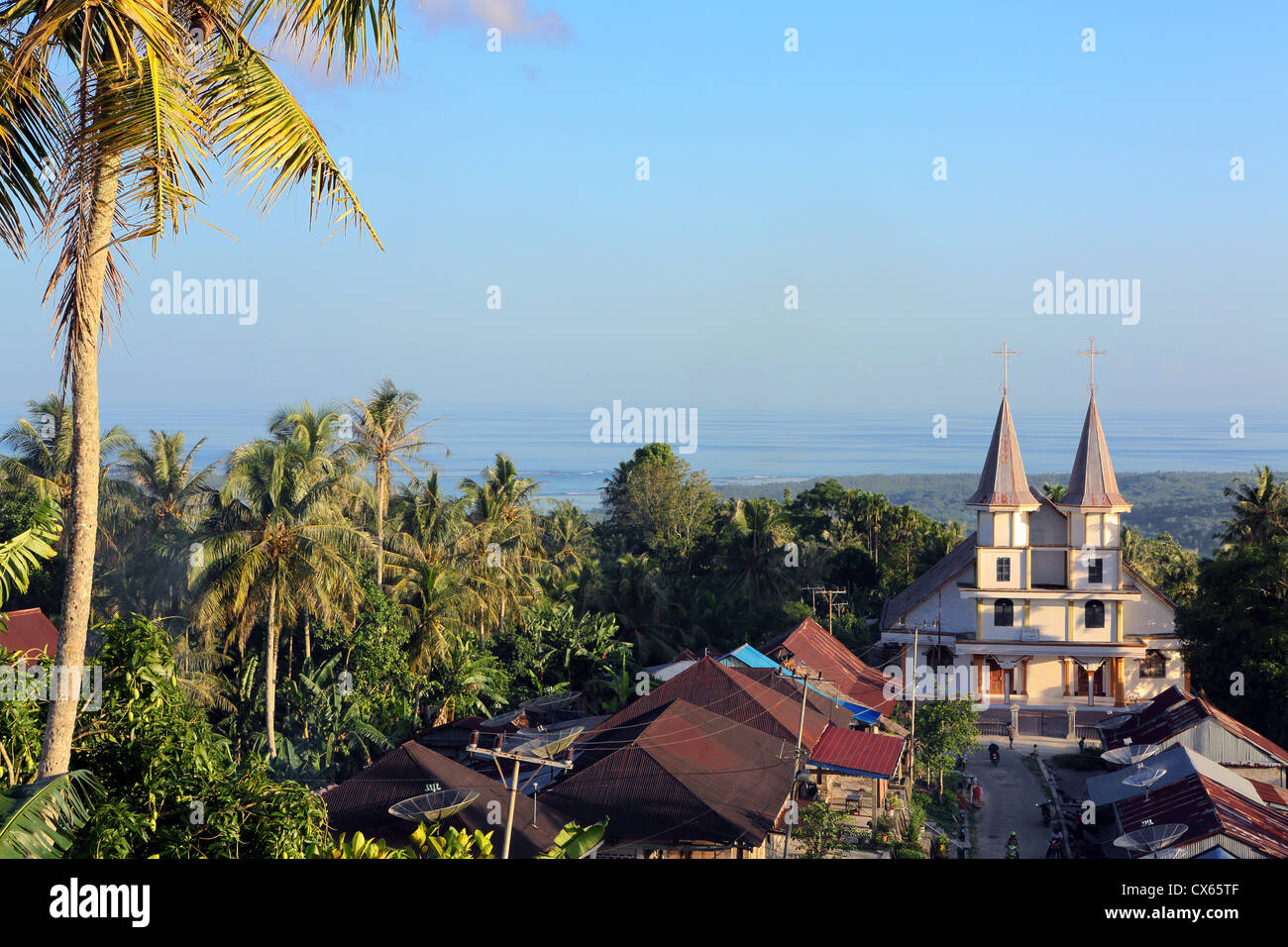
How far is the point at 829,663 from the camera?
31.5 m

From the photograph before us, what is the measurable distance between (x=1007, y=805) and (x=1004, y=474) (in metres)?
16.7

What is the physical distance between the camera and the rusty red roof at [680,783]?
17.0m

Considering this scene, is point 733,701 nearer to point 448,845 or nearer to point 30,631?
point 448,845

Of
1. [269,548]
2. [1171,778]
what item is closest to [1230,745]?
[1171,778]

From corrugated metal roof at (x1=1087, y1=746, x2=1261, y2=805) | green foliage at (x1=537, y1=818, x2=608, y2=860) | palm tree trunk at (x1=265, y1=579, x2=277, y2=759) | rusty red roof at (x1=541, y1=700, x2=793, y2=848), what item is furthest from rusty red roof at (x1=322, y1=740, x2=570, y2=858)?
corrugated metal roof at (x1=1087, y1=746, x2=1261, y2=805)

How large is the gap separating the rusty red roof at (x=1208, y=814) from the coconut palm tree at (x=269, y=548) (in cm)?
1879

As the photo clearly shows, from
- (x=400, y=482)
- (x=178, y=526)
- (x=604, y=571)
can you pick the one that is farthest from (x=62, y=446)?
(x=604, y=571)

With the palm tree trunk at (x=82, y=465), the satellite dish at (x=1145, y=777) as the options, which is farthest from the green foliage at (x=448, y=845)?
the satellite dish at (x=1145, y=777)

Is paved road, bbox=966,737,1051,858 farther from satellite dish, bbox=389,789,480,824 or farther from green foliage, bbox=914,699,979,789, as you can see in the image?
satellite dish, bbox=389,789,480,824

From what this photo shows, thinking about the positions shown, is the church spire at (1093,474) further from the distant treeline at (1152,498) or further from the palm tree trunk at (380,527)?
the distant treeline at (1152,498)

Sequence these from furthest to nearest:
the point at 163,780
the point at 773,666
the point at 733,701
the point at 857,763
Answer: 1. the point at 773,666
2. the point at 733,701
3. the point at 857,763
4. the point at 163,780
